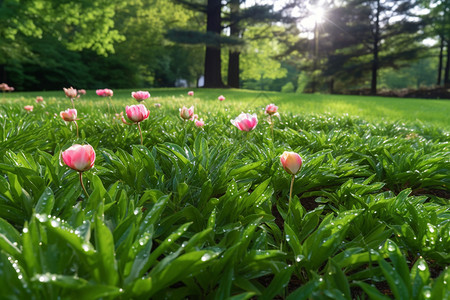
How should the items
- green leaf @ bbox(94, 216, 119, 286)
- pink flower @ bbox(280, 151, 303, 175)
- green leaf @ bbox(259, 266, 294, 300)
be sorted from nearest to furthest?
1. green leaf @ bbox(94, 216, 119, 286)
2. green leaf @ bbox(259, 266, 294, 300)
3. pink flower @ bbox(280, 151, 303, 175)

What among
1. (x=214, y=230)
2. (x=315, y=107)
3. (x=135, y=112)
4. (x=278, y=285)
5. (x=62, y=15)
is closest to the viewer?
(x=278, y=285)

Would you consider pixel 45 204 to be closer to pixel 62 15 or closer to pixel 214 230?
pixel 214 230

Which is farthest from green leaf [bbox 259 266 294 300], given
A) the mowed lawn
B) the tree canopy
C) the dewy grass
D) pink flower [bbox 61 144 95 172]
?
the tree canopy

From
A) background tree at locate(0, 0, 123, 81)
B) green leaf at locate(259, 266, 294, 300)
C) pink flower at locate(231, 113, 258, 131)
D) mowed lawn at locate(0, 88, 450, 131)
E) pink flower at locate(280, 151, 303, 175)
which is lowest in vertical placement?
green leaf at locate(259, 266, 294, 300)

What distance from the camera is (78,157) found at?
121cm

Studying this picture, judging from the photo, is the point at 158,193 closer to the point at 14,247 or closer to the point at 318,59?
the point at 14,247

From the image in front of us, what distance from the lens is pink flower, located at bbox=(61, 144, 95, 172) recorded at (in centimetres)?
120

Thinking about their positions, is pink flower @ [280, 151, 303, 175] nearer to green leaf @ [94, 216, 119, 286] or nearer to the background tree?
green leaf @ [94, 216, 119, 286]

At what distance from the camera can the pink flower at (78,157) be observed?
120 centimetres

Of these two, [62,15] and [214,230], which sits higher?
[62,15]

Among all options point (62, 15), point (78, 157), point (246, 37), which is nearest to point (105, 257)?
point (78, 157)

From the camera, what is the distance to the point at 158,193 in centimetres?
146

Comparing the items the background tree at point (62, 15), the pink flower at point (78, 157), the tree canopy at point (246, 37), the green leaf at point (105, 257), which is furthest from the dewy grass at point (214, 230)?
the tree canopy at point (246, 37)

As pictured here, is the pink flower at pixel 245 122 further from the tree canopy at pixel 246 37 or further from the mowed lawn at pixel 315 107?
the tree canopy at pixel 246 37
